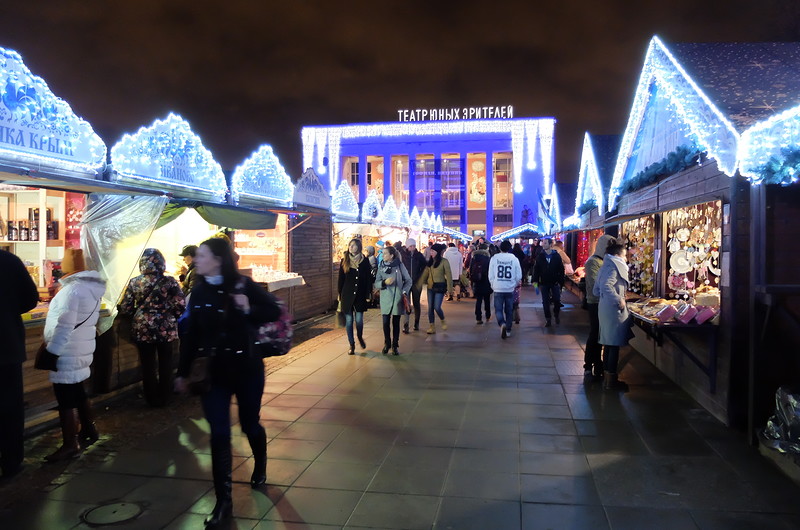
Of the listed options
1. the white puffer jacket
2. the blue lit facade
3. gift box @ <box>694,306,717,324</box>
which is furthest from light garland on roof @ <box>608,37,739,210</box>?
the blue lit facade

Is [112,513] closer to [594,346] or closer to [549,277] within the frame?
[594,346]

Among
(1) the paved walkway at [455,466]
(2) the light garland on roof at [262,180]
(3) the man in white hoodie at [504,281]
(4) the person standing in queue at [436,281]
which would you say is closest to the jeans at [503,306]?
(3) the man in white hoodie at [504,281]

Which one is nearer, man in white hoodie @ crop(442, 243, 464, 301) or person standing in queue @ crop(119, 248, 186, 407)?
person standing in queue @ crop(119, 248, 186, 407)

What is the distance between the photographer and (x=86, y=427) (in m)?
4.86

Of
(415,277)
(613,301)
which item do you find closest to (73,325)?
(613,301)

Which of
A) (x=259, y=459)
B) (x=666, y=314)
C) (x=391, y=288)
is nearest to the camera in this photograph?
(x=259, y=459)

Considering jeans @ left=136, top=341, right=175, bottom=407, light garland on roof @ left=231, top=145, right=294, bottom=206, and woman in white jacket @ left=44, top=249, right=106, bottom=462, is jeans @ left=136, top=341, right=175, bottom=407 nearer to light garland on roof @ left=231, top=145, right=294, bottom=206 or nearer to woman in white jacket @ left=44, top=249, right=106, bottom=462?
woman in white jacket @ left=44, top=249, right=106, bottom=462

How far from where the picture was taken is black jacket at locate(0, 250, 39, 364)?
3.97 meters

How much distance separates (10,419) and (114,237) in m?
2.48

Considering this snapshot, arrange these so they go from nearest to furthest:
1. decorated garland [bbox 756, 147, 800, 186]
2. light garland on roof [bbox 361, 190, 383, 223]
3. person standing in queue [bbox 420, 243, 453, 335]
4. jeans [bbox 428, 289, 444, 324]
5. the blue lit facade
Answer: decorated garland [bbox 756, 147, 800, 186], jeans [bbox 428, 289, 444, 324], person standing in queue [bbox 420, 243, 453, 335], light garland on roof [bbox 361, 190, 383, 223], the blue lit facade

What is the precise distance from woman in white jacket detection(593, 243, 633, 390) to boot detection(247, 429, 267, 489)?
165 inches

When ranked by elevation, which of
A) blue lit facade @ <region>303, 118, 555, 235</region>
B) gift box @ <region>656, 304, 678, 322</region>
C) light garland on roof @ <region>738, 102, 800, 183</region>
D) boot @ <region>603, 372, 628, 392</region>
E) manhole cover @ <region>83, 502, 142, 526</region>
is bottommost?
manhole cover @ <region>83, 502, 142, 526</region>

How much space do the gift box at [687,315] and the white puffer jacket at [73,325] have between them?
538 centimetres

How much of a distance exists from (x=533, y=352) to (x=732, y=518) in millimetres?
5507
